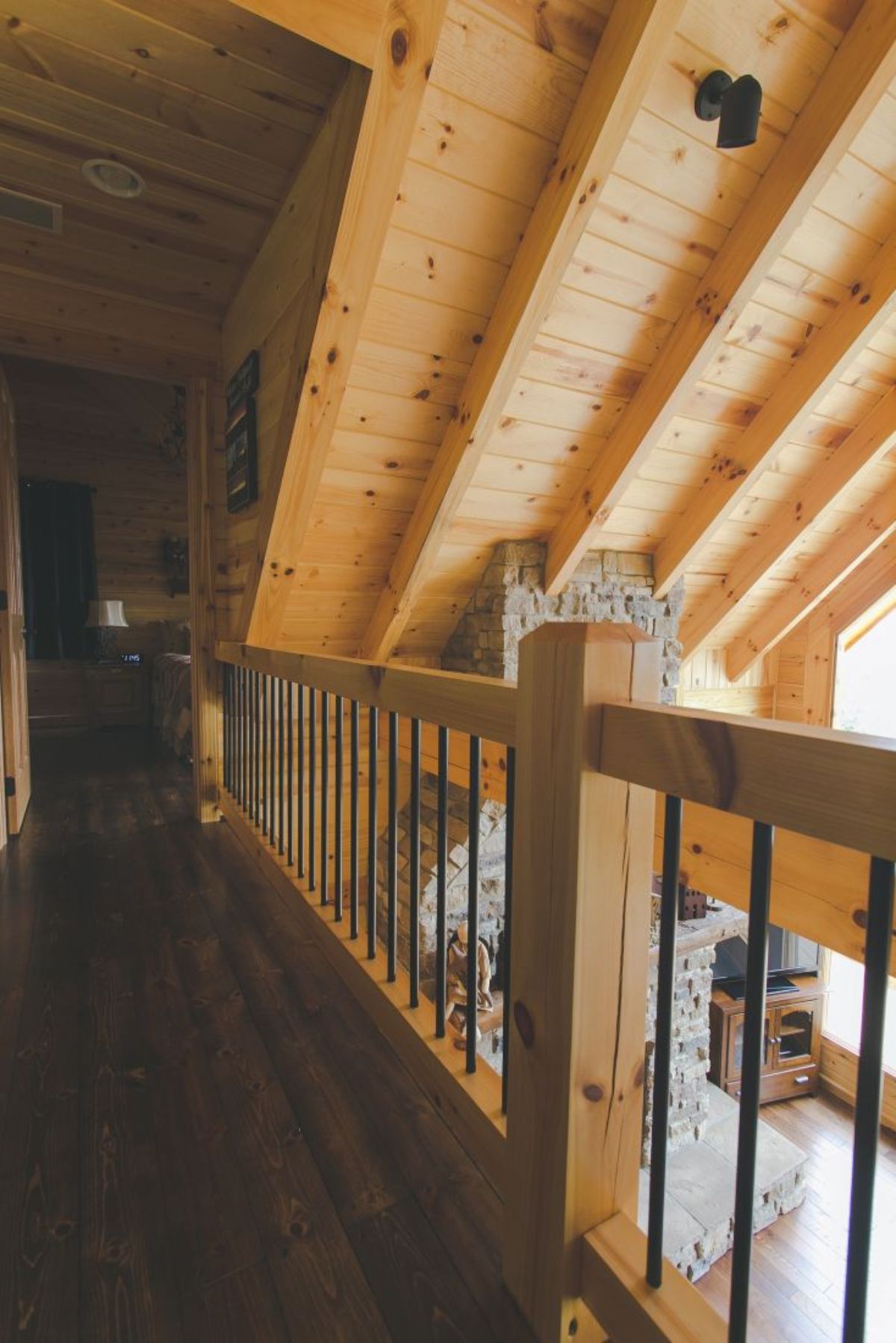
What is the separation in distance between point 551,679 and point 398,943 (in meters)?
3.08

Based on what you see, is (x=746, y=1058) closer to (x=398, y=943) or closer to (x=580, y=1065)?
(x=580, y=1065)

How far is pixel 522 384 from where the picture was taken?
98.0 inches

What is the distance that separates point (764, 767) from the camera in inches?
23.6

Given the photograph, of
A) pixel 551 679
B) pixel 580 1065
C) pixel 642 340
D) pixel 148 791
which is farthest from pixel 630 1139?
pixel 148 791

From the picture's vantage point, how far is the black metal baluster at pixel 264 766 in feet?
7.91

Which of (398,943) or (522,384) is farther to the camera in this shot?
(398,943)

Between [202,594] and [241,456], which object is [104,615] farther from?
[241,456]

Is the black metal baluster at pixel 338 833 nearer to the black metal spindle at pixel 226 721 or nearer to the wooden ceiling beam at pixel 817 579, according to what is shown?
the black metal spindle at pixel 226 721

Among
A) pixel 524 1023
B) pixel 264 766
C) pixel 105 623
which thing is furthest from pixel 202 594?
pixel 105 623

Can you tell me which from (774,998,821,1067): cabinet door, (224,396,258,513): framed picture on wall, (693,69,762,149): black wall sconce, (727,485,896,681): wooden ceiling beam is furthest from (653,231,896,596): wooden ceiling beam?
(774,998,821,1067): cabinet door

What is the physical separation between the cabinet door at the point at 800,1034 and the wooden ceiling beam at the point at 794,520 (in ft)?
10.5

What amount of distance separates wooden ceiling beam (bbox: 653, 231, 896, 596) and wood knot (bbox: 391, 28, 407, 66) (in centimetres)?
200

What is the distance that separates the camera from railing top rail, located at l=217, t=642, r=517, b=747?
98cm

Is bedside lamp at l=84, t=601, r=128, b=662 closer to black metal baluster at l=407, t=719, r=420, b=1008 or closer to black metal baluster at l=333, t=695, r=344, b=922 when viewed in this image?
black metal baluster at l=333, t=695, r=344, b=922
